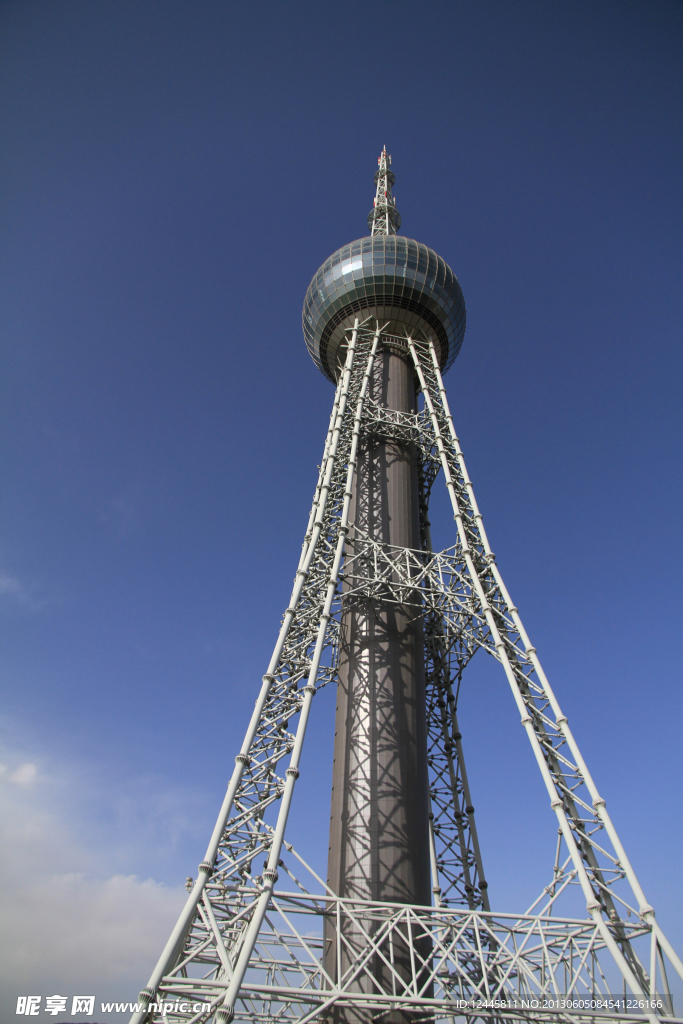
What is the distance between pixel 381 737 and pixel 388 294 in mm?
26665

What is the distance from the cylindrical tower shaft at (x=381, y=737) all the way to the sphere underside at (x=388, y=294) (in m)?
11.8

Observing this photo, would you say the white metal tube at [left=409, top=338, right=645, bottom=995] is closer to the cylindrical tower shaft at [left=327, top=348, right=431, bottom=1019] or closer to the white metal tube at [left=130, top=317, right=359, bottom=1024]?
the cylindrical tower shaft at [left=327, top=348, right=431, bottom=1019]

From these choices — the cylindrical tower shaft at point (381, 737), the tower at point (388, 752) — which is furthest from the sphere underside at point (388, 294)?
the cylindrical tower shaft at point (381, 737)

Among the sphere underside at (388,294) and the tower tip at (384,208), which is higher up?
the tower tip at (384,208)

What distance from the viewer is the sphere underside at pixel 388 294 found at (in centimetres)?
3800

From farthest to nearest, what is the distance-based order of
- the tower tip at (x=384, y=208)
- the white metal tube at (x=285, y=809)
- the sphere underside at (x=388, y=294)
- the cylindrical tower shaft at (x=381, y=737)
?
1. the tower tip at (x=384, y=208)
2. the sphere underside at (x=388, y=294)
3. the cylindrical tower shaft at (x=381, y=737)
4. the white metal tube at (x=285, y=809)

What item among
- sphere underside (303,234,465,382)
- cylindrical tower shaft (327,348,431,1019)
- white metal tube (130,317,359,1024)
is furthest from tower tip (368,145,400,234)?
cylindrical tower shaft (327,348,431,1019)

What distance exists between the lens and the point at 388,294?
125ft

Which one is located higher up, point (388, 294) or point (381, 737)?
point (388, 294)

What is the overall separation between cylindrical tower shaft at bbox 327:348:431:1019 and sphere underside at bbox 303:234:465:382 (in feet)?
38.8

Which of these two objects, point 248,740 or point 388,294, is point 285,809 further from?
point 388,294

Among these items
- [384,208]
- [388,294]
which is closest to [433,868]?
[388,294]

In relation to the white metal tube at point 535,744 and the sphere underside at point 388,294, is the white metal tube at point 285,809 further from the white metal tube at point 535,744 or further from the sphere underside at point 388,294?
the sphere underside at point 388,294

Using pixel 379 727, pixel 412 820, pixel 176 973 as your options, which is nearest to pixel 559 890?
pixel 412 820
